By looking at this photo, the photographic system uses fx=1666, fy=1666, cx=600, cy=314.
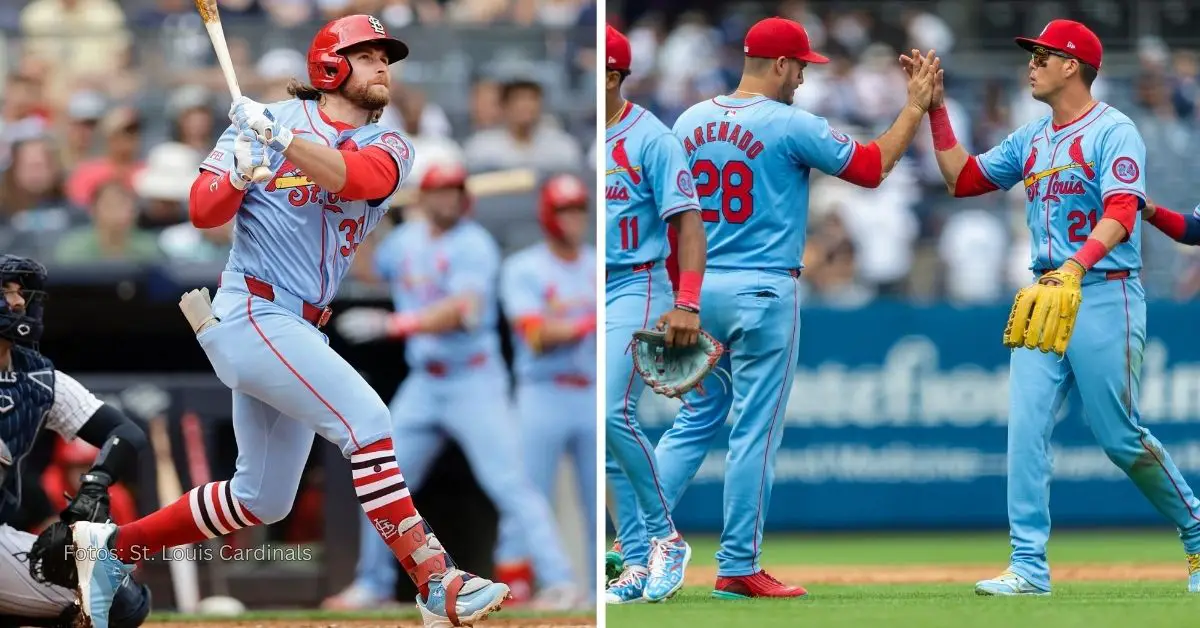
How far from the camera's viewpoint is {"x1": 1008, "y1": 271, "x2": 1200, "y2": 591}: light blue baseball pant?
18.8 feet

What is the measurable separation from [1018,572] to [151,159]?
6.55m

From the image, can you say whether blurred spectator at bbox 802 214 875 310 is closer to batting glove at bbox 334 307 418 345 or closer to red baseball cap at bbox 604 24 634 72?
batting glove at bbox 334 307 418 345

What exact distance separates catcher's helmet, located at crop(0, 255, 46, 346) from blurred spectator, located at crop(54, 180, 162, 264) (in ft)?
13.6

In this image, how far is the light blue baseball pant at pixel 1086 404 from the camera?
572 centimetres

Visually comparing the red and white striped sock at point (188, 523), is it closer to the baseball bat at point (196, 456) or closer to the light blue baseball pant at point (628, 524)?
the light blue baseball pant at point (628, 524)

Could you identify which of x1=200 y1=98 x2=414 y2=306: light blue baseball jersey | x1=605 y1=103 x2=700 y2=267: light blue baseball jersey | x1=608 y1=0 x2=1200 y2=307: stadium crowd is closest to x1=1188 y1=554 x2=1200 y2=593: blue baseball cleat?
x1=605 y1=103 x2=700 y2=267: light blue baseball jersey

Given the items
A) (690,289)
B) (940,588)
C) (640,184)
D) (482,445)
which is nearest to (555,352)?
(482,445)

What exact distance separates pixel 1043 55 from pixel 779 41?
3.03 ft

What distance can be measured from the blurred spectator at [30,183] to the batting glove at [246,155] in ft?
19.1

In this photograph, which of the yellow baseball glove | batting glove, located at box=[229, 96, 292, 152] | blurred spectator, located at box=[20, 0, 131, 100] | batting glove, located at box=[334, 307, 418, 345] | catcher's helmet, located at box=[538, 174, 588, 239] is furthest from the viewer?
blurred spectator, located at box=[20, 0, 131, 100]

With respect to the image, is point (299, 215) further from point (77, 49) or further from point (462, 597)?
point (77, 49)

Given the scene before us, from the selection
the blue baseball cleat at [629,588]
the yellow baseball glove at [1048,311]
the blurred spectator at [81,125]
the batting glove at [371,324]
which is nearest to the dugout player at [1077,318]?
the yellow baseball glove at [1048,311]

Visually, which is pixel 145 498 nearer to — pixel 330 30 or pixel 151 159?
pixel 151 159

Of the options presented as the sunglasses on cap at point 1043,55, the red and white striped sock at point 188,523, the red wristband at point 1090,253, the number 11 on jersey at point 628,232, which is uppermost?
the sunglasses on cap at point 1043,55
